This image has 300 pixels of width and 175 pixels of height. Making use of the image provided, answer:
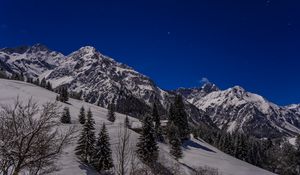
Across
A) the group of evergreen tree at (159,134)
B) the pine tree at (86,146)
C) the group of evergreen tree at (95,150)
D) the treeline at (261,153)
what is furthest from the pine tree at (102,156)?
the treeline at (261,153)

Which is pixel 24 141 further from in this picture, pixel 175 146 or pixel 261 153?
Answer: pixel 261 153

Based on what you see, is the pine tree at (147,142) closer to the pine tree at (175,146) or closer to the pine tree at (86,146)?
the pine tree at (86,146)

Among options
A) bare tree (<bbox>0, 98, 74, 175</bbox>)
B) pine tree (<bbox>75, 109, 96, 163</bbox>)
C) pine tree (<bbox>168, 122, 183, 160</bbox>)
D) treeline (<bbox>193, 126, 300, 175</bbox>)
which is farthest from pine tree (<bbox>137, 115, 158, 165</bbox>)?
bare tree (<bbox>0, 98, 74, 175</bbox>)

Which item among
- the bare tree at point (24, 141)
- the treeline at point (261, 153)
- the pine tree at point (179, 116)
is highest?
the pine tree at point (179, 116)

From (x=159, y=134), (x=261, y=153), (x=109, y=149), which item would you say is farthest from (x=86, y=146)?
(x=261, y=153)

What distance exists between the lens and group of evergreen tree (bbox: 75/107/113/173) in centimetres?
5688

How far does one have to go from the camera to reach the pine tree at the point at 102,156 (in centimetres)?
5675

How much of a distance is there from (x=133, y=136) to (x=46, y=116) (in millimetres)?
69954

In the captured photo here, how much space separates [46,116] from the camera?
12797 millimetres

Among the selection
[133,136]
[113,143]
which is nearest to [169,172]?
[113,143]

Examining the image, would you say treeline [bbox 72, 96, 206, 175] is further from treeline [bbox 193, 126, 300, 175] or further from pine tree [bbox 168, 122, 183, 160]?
treeline [bbox 193, 126, 300, 175]

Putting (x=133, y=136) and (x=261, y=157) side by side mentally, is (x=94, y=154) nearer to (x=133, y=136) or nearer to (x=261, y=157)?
(x=133, y=136)

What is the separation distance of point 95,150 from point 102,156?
1.92 metres

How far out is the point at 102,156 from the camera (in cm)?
5712
